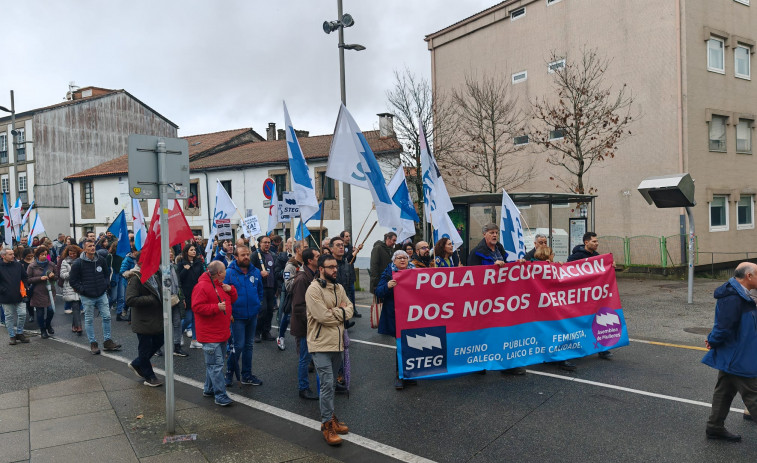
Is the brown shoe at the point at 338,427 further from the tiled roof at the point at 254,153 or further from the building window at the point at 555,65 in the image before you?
the tiled roof at the point at 254,153

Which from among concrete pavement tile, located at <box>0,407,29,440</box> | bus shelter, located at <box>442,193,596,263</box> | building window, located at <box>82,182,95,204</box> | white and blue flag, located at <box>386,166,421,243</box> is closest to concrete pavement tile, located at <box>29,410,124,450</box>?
concrete pavement tile, located at <box>0,407,29,440</box>

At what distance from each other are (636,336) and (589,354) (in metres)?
2.36

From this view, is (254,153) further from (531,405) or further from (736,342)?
(736,342)

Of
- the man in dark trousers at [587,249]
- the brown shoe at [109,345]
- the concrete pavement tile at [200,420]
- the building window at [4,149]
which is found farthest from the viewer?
the building window at [4,149]

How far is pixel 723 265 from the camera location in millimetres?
21625

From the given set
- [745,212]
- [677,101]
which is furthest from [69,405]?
[745,212]

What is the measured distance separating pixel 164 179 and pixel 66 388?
11.7 feet

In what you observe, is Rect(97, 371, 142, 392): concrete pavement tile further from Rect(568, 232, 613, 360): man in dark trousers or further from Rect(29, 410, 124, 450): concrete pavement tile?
Rect(568, 232, 613, 360): man in dark trousers

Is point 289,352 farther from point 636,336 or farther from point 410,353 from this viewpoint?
point 636,336

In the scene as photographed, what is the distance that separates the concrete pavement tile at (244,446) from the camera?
5.09m

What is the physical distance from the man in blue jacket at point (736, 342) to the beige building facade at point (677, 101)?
16833 mm

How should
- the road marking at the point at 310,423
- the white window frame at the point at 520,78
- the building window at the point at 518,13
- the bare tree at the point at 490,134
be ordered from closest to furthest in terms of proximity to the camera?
the road marking at the point at 310,423, the bare tree at the point at 490,134, the white window frame at the point at 520,78, the building window at the point at 518,13

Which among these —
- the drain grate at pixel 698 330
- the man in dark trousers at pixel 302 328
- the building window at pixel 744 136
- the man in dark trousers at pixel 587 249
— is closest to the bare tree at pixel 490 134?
the building window at pixel 744 136

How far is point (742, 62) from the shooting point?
23.0 m
